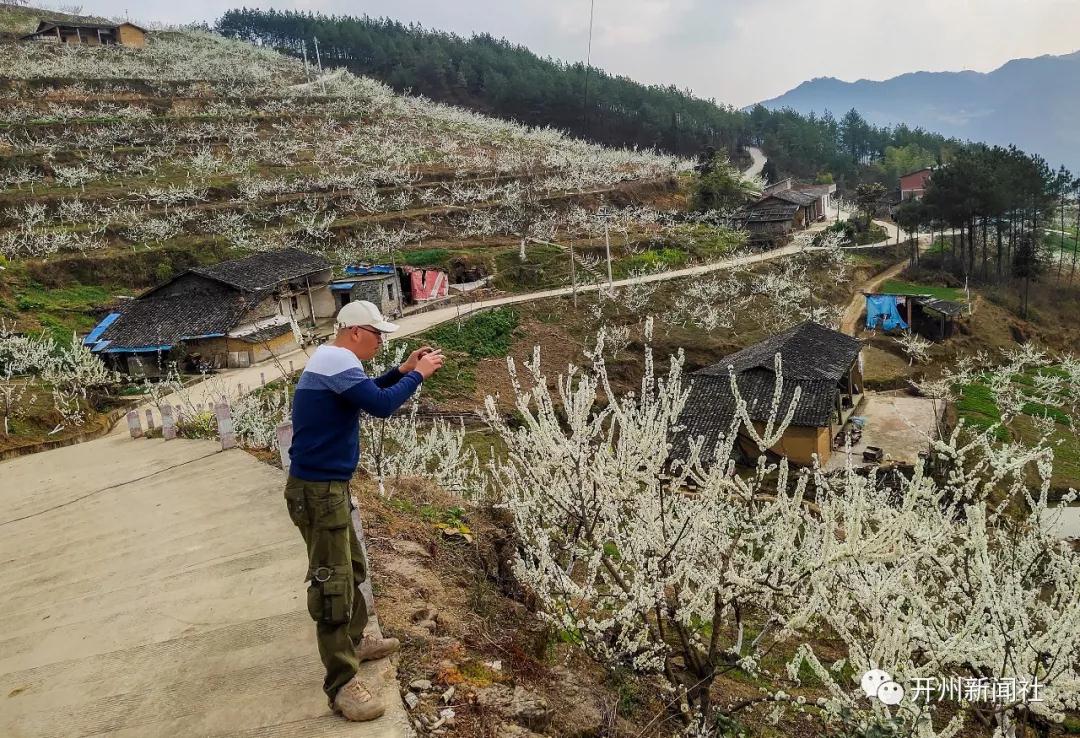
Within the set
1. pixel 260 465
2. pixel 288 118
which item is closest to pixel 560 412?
pixel 260 465

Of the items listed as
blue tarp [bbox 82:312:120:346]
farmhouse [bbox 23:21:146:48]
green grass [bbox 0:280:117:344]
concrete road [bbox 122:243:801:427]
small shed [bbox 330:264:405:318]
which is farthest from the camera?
farmhouse [bbox 23:21:146:48]

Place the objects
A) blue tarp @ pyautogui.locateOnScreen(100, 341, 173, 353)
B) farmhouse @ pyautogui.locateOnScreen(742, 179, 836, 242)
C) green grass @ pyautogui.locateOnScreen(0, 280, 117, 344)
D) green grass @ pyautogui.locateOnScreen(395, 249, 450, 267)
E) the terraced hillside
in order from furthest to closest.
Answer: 1. farmhouse @ pyautogui.locateOnScreen(742, 179, 836, 242)
2. green grass @ pyautogui.locateOnScreen(395, 249, 450, 267)
3. the terraced hillside
4. green grass @ pyautogui.locateOnScreen(0, 280, 117, 344)
5. blue tarp @ pyautogui.locateOnScreen(100, 341, 173, 353)

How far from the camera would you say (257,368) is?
24.6 meters

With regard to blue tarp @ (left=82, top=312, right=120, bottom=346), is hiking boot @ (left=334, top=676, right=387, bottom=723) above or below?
below

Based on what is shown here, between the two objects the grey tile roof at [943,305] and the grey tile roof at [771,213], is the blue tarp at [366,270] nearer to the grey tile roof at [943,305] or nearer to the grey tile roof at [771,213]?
the grey tile roof at [943,305]

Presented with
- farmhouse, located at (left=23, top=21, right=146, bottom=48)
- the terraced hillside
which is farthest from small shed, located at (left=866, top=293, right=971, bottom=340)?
farmhouse, located at (left=23, top=21, right=146, bottom=48)

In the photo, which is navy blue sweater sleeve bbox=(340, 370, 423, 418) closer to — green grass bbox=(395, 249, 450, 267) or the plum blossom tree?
the plum blossom tree

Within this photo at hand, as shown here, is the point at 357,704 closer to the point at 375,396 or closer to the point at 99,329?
the point at 375,396

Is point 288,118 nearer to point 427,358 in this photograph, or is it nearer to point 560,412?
point 560,412

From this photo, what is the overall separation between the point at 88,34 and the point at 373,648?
9558 centimetres

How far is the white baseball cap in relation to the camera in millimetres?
3689

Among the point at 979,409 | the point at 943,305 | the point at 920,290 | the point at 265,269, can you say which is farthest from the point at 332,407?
the point at 920,290

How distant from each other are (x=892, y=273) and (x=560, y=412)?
108 ft

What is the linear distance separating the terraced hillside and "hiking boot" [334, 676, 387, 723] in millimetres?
28116
